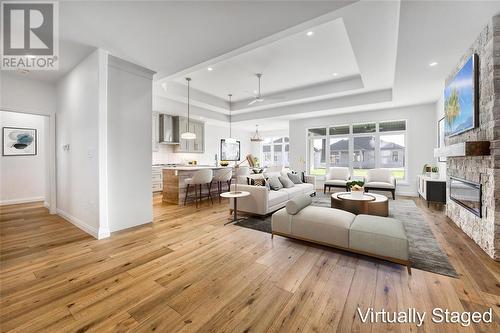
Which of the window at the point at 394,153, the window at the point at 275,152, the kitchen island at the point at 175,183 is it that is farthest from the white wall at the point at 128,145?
the window at the point at 275,152

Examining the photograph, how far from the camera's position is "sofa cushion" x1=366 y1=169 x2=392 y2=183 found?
19.3 feet

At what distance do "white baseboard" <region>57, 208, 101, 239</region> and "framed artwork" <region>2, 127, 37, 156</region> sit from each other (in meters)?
2.40

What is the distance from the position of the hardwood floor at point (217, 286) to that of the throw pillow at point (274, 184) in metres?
1.79

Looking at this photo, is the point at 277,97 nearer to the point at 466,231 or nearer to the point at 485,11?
the point at 485,11

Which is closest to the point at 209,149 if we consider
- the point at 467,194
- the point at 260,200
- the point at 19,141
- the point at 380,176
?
the point at 19,141

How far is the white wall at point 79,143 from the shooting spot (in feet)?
10.2

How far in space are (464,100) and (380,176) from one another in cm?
326

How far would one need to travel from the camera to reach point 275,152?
38.0 feet

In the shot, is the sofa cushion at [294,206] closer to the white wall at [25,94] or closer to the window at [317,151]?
the white wall at [25,94]

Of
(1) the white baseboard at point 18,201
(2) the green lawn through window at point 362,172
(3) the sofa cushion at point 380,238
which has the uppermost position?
(2) the green lawn through window at point 362,172

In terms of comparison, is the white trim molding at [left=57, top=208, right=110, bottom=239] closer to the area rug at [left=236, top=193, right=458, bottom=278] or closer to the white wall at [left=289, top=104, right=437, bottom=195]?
the area rug at [left=236, top=193, right=458, bottom=278]

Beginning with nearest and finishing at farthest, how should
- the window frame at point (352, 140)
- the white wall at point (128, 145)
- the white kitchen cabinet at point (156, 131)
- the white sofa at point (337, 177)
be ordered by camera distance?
the white wall at point (128, 145) < the white sofa at point (337, 177) < the window frame at point (352, 140) < the white kitchen cabinet at point (156, 131)

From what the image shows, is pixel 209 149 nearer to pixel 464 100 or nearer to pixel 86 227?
pixel 86 227

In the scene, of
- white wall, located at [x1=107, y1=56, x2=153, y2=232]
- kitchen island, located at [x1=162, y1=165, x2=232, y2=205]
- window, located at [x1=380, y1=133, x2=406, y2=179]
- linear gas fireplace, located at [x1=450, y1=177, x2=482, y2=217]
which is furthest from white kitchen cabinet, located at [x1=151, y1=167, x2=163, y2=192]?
window, located at [x1=380, y1=133, x2=406, y2=179]
